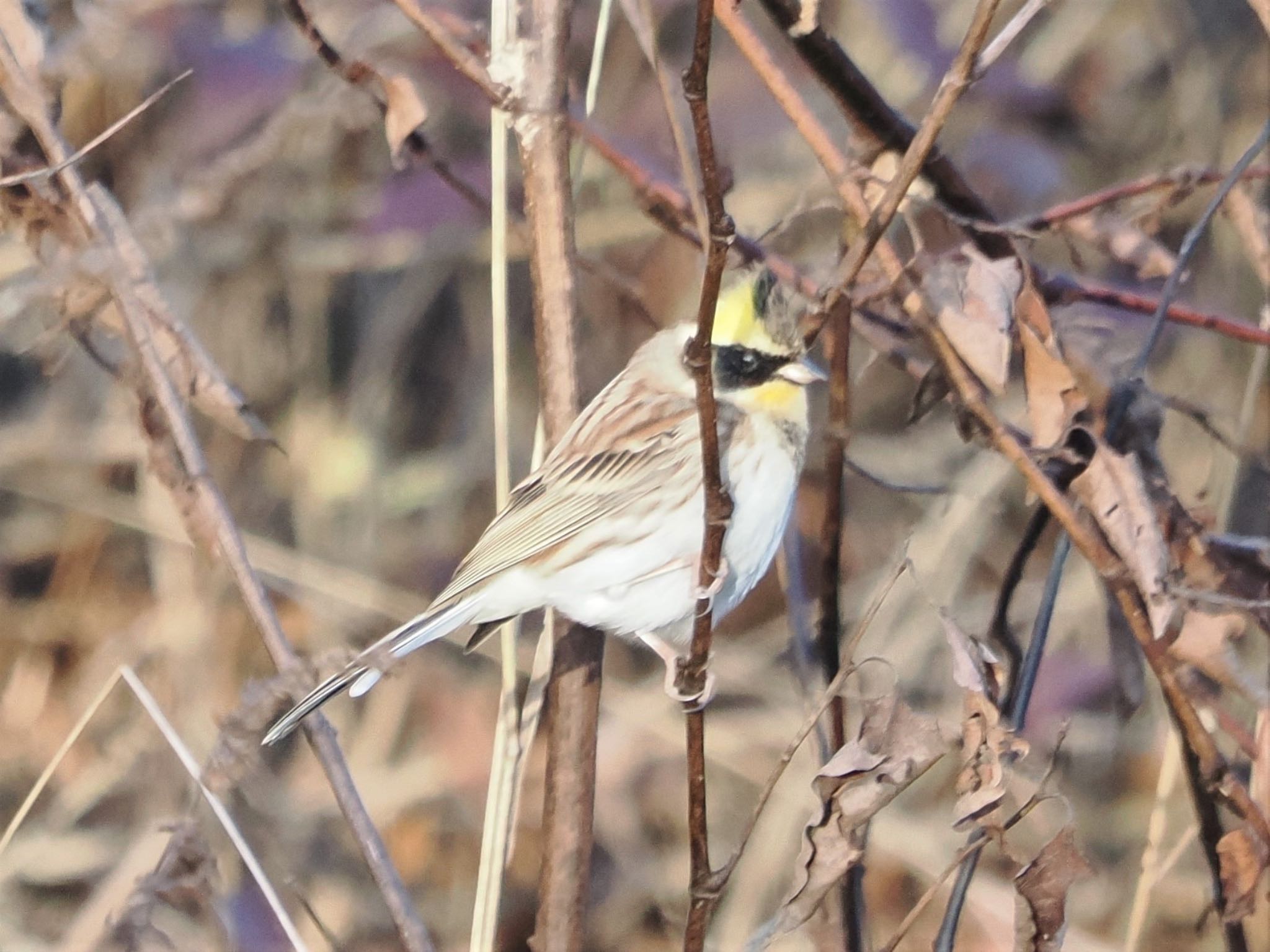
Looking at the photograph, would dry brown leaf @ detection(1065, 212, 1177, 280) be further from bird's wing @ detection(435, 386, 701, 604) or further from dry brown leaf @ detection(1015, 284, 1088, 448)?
bird's wing @ detection(435, 386, 701, 604)

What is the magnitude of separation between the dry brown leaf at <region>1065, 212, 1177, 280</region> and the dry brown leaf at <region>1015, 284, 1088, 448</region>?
486 millimetres

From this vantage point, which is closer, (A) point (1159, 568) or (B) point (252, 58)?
(A) point (1159, 568)

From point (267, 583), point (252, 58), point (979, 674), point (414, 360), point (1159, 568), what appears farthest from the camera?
point (414, 360)

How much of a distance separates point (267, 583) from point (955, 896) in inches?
94.9

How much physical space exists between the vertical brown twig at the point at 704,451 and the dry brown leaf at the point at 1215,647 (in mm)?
667

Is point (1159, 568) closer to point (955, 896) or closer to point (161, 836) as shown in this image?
point (955, 896)

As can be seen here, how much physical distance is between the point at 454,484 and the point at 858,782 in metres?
2.92

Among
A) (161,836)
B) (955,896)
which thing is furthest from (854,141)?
(161,836)

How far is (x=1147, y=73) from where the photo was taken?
175 inches

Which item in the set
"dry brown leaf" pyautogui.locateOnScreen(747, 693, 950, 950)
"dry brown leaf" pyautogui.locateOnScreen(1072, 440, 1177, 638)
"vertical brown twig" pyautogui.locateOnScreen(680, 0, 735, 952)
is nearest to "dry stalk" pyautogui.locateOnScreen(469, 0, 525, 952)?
"vertical brown twig" pyautogui.locateOnScreen(680, 0, 735, 952)

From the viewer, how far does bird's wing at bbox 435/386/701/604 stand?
2393 mm

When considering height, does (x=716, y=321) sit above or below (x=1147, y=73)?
below

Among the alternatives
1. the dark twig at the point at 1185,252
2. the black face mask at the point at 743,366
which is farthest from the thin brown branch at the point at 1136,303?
the black face mask at the point at 743,366

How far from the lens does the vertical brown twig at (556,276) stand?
1861 mm
